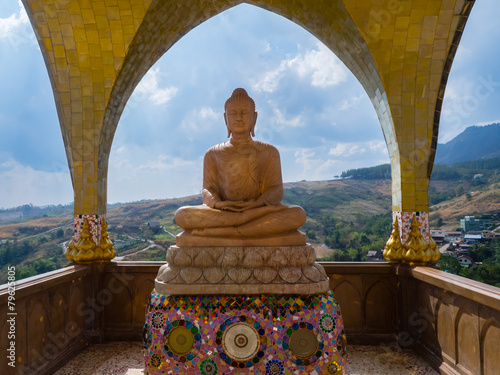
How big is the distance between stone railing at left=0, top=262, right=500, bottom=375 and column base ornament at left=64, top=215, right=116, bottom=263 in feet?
0.44

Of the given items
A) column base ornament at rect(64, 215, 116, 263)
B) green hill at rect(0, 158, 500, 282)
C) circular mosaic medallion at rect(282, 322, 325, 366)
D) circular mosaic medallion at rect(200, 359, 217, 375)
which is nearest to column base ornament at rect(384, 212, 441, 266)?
green hill at rect(0, 158, 500, 282)

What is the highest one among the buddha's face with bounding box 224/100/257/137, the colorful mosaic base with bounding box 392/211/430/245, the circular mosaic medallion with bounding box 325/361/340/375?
the buddha's face with bounding box 224/100/257/137

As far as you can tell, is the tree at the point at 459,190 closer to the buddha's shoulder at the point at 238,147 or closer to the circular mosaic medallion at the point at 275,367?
the buddha's shoulder at the point at 238,147

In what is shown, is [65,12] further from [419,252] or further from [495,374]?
[495,374]

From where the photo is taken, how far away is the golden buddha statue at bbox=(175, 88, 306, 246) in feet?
9.05

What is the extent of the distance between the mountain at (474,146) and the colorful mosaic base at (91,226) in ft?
17.7

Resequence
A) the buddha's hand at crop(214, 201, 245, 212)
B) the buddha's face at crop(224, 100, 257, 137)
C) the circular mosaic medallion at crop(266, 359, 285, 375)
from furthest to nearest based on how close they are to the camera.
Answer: the buddha's face at crop(224, 100, 257, 137) < the buddha's hand at crop(214, 201, 245, 212) < the circular mosaic medallion at crop(266, 359, 285, 375)

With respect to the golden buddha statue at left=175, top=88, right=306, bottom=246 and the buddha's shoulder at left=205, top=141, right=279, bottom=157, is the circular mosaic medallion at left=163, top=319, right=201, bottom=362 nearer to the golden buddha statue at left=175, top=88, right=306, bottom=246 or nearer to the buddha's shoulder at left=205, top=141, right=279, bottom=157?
the golden buddha statue at left=175, top=88, right=306, bottom=246

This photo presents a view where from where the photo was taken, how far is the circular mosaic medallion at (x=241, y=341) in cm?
246

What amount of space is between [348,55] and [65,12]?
146 inches

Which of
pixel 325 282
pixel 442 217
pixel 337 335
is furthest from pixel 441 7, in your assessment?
pixel 337 335

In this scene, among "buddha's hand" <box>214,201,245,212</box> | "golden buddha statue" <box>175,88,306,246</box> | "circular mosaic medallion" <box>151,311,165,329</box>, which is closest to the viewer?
"circular mosaic medallion" <box>151,311,165,329</box>

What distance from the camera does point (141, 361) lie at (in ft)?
12.0

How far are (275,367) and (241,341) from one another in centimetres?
30
